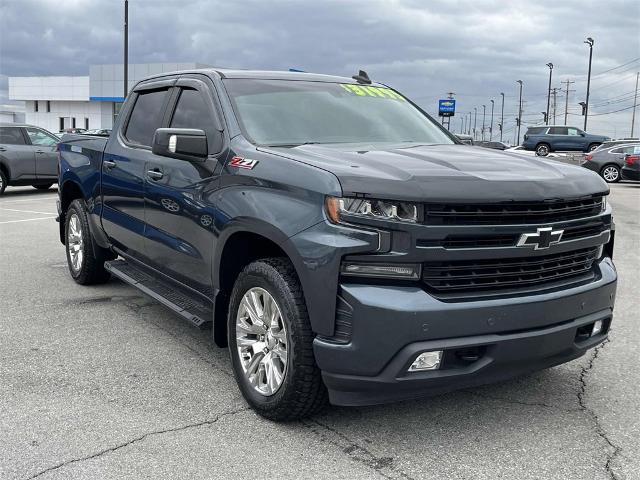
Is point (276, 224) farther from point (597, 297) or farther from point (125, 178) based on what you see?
point (125, 178)

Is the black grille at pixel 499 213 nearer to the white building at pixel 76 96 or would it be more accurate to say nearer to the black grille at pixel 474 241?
the black grille at pixel 474 241

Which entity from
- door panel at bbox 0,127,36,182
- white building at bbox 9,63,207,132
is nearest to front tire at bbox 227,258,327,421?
door panel at bbox 0,127,36,182

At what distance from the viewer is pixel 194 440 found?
3.37 metres

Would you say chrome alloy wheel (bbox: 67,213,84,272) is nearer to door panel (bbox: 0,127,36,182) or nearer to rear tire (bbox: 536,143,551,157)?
door panel (bbox: 0,127,36,182)

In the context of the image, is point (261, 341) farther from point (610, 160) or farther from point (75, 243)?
point (610, 160)

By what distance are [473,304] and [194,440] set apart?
1542mm

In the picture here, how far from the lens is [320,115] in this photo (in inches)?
175

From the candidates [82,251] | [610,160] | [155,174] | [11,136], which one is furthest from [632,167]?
[155,174]

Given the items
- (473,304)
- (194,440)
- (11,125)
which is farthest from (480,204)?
(11,125)

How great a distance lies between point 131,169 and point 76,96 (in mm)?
79480

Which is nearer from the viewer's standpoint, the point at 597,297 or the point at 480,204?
the point at 480,204

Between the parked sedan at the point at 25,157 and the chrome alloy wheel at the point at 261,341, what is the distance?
1478 centimetres

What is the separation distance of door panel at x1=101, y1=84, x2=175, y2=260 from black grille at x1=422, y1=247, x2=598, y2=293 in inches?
102

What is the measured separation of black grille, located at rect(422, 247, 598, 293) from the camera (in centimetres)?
309
